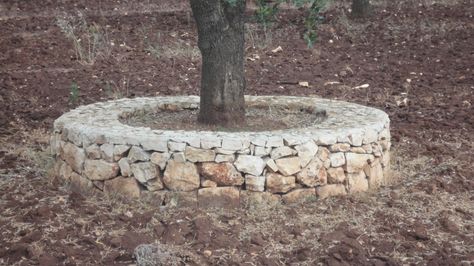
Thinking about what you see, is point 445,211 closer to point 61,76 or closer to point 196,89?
point 196,89

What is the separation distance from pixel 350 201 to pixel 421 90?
406 centimetres

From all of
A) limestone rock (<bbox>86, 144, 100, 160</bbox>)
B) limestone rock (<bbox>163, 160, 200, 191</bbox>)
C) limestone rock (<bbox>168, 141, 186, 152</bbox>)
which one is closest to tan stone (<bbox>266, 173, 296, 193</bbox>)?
limestone rock (<bbox>163, 160, 200, 191</bbox>)

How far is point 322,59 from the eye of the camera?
1048 cm

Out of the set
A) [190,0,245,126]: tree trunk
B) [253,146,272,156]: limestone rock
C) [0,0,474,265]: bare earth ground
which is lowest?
[0,0,474,265]: bare earth ground

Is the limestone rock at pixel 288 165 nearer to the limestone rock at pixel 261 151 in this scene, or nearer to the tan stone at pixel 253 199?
the limestone rock at pixel 261 151

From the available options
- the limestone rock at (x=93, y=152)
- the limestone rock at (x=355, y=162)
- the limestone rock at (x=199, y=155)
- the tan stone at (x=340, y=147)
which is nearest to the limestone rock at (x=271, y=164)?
the limestone rock at (x=199, y=155)

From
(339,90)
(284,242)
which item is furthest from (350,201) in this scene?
(339,90)

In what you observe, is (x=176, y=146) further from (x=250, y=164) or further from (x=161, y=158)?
(x=250, y=164)

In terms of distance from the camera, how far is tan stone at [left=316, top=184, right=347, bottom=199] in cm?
515

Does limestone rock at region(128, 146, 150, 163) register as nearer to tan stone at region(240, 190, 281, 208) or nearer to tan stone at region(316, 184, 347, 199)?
tan stone at region(240, 190, 281, 208)

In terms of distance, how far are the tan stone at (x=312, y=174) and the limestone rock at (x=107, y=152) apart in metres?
1.28

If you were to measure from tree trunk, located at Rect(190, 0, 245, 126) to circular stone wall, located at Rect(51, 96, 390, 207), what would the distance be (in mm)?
705

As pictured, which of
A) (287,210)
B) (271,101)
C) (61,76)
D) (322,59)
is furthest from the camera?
(322,59)

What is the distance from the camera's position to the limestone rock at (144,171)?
494cm
